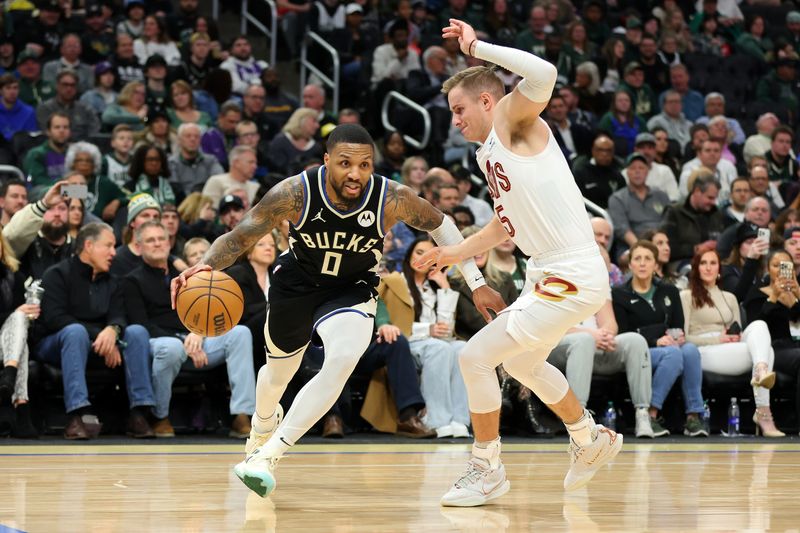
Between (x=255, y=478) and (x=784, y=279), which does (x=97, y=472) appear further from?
(x=784, y=279)

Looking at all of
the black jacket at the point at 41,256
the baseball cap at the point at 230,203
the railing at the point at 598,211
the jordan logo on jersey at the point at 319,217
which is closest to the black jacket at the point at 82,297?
the black jacket at the point at 41,256

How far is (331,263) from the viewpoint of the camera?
20.2ft

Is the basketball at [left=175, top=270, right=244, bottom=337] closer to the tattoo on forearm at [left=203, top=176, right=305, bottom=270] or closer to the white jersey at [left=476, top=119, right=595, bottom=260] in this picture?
Result: the tattoo on forearm at [left=203, top=176, right=305, bottom=270]

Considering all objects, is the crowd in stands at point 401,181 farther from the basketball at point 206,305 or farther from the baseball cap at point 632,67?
the basketball at point 206,305

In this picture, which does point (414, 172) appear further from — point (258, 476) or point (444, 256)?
point (258, 476)

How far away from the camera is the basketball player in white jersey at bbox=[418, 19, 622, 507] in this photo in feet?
18.1

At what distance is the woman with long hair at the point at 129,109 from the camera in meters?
12.2

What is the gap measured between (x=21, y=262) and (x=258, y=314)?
1823 millimetres

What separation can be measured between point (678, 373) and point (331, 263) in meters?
4.52

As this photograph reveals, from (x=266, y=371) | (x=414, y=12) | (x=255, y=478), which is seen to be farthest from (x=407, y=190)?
(x=414, y=12)

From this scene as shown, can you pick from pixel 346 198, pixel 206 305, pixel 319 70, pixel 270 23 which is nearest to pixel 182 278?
pixel 206 305

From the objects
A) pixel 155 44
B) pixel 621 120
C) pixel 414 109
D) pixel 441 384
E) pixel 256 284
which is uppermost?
pixel 155 44

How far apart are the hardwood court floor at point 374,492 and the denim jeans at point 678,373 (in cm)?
121

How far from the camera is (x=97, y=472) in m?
6.81
